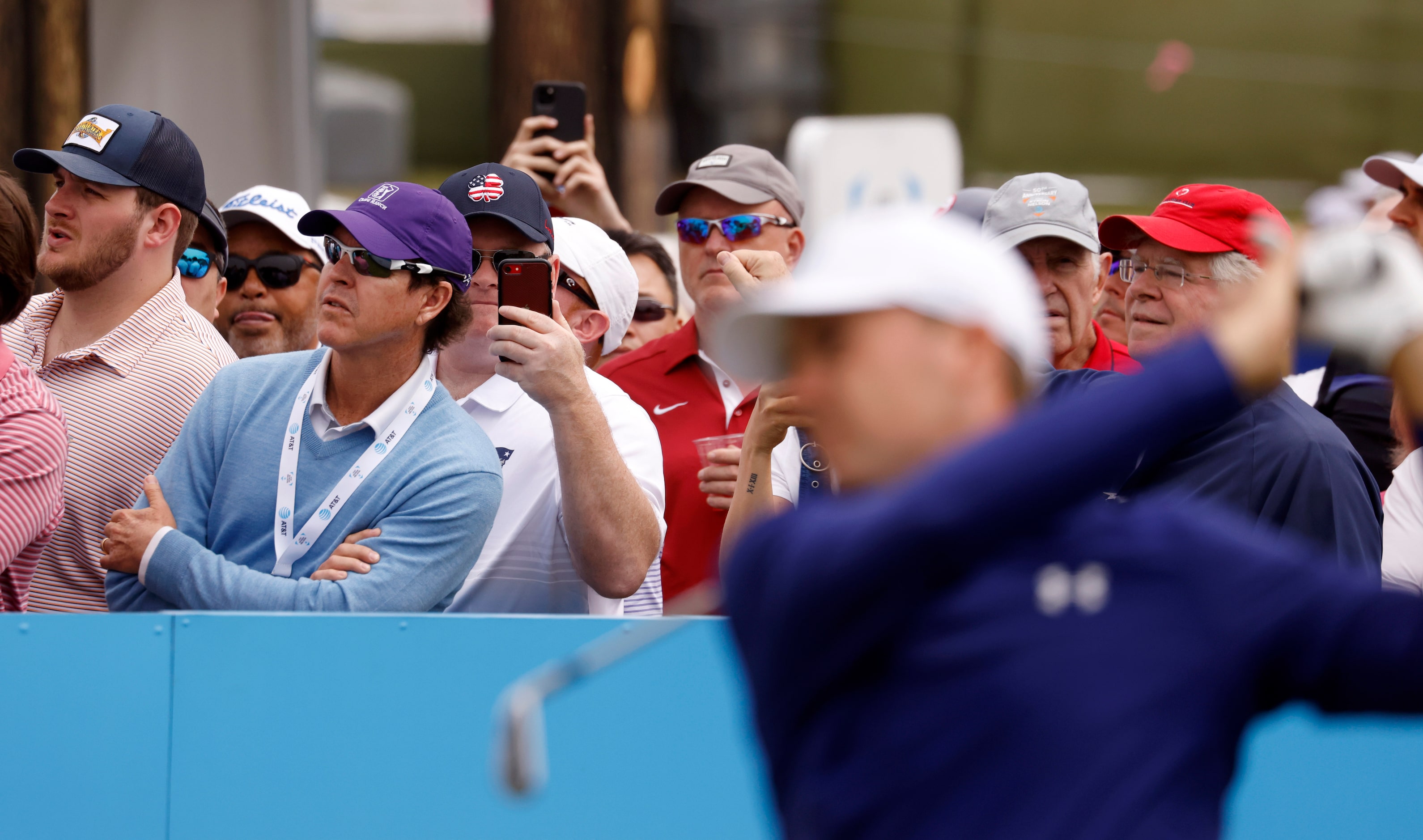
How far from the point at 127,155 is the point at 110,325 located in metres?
0.44

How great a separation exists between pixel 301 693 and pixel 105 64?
233 inches

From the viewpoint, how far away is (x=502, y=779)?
156cm

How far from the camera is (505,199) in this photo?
12.4ft

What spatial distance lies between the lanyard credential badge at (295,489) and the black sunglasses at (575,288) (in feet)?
3.29

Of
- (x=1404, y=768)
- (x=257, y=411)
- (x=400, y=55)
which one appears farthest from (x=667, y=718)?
(x=400, y=55)

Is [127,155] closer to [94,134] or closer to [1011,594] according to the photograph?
[94,134]

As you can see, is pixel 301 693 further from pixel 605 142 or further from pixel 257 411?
pixel 605 142

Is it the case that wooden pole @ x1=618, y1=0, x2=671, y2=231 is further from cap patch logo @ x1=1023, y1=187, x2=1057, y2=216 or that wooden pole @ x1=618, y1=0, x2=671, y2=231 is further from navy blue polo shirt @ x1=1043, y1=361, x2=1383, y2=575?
navy blue polo shirt @ x1=1043, y1=361, x2=1383, y2=575

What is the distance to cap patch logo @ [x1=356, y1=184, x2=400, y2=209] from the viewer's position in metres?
3.42

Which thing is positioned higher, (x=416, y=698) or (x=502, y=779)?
(x=502, y=779)

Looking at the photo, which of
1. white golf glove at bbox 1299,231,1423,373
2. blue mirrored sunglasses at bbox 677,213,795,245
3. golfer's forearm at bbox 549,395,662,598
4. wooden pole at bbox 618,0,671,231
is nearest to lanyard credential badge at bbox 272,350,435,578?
golfer's forearm at bbox 549,395,662,598

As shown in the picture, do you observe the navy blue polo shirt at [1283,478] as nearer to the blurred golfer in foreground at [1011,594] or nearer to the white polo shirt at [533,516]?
the white polo shirt at [533,516]

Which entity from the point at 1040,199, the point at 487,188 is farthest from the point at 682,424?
the point at 1040,199

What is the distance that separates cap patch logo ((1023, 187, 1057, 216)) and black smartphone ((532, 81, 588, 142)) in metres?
1.83
